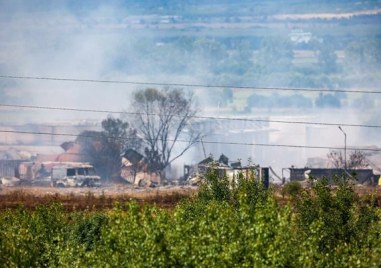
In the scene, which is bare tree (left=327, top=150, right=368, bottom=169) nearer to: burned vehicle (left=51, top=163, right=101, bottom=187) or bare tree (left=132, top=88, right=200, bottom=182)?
bare tree (left=132, top=88, right=200, bottom=182)

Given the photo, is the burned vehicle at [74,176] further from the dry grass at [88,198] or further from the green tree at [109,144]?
the dry grass at [88,198]

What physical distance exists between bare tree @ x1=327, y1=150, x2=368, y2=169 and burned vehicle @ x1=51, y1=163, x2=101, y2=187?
1395cm

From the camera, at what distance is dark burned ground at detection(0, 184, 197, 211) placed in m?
51.0

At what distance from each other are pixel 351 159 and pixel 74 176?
1577 cm

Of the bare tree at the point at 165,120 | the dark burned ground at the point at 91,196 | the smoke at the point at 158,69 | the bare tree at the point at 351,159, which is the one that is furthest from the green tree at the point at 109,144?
the bare tree at the point at 351,159

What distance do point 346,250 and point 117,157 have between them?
49.8m

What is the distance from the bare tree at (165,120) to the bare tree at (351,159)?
9837mm

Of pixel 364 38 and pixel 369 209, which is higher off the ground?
pixel 364 38

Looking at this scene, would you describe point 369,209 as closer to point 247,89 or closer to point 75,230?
point 75,230

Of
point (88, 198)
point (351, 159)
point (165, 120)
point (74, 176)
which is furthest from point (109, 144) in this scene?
point (88, 198)

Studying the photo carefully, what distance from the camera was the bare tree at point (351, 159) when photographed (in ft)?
233

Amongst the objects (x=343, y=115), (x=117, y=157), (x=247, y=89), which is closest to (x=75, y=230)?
(x=117, y=157)

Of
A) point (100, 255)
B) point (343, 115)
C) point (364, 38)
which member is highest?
point (364, 38)

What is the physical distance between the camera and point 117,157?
75.1m
